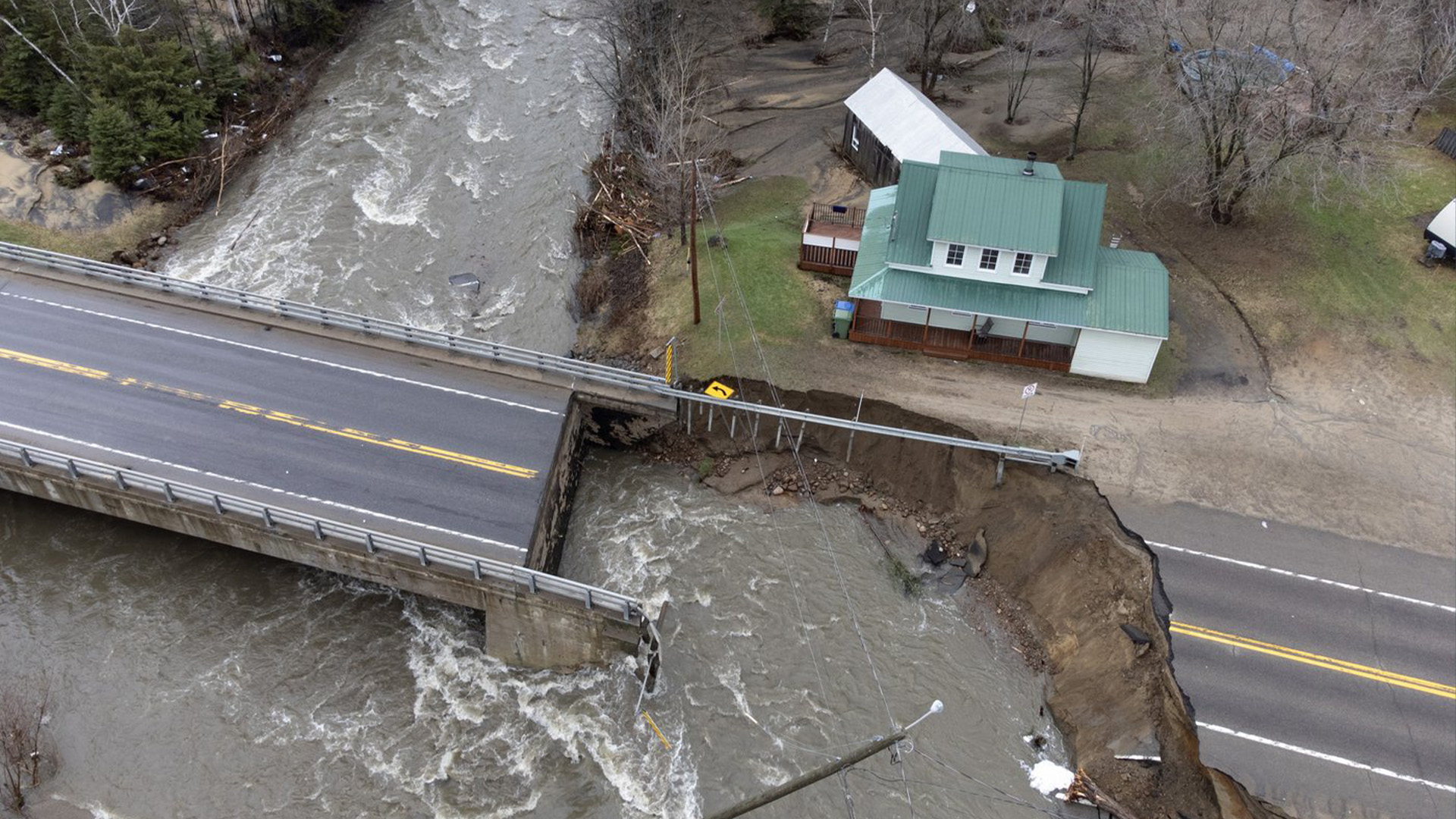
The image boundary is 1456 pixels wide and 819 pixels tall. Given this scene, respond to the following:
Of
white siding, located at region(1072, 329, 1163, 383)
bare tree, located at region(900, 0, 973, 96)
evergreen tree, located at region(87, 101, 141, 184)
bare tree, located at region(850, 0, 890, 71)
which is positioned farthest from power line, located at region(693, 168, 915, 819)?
evergreen tree, located at region(87, 101, 141, 184)

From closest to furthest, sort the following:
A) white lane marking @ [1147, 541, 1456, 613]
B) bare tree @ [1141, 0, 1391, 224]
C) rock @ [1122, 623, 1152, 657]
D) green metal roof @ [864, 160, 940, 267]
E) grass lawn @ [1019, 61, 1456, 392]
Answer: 1. rock @ [1122, 623, 1152, 657]
2. white lane marking @ [1147, 541, 1456, 613]
3. green metal roof @ [864, 160, 940, 267]
4. grass lawn @ [1019, 61, 1456, 392]
5. bare tree @ [1141, 0, 1391, 224]

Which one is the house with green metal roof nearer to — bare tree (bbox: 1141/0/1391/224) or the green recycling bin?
the green recycling bin

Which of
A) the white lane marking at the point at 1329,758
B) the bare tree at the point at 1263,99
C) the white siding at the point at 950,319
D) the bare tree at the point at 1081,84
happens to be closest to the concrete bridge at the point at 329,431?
the white siding at the point at 950,319

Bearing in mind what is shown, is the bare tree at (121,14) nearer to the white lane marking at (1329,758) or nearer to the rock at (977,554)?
the rock at (977,554)

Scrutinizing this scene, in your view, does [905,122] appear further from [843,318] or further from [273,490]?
[273,490]

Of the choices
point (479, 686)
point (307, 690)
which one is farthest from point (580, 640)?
point (307, 690)
